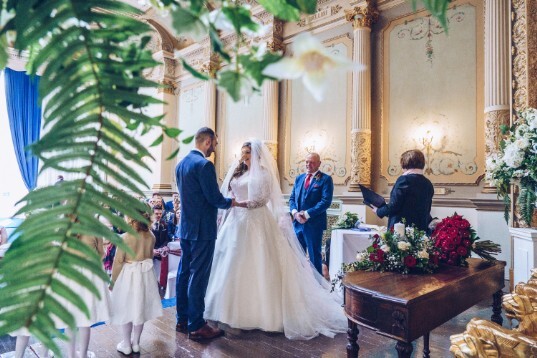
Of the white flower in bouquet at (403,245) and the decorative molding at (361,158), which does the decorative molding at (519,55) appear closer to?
the decorative molding at (361,158)

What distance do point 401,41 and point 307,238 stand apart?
406cm

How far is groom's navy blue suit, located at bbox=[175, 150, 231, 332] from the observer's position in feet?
11.3

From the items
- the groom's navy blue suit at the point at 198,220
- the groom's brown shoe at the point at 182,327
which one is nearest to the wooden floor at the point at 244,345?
the groom's brown shoe at the point at 182,327

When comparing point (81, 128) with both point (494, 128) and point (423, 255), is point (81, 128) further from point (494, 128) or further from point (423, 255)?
point (494, 128)

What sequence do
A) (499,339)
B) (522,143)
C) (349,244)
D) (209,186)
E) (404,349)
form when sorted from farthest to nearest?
(349,244)
(209,186)
(522,143)
(404,349)
(499,339)

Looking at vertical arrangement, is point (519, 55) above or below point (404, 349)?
above

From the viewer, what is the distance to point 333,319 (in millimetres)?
3754

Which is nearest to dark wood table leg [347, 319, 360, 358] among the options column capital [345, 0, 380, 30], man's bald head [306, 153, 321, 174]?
man's bald head [306, 153, 321, 174]

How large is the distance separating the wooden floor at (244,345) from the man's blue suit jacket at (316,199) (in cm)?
167

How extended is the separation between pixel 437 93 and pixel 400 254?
444cm

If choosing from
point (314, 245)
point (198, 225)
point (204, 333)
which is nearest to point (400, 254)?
point (198, 225)

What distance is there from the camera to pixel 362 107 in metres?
6.82

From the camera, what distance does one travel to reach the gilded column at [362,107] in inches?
268

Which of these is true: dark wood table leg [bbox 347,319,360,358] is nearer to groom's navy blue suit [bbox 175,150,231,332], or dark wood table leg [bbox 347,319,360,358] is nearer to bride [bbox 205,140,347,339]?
bride [bbox 205,140,347,339]
